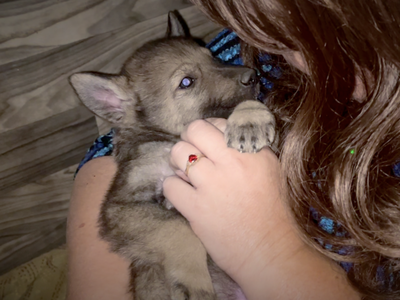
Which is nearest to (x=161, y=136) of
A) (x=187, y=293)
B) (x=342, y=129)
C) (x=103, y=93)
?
(x=103, y=93)

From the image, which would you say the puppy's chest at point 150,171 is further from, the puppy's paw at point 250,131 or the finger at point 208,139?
the puppy's paw at point 250,131

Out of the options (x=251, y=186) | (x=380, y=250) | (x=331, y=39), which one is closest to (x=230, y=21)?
(x=331, y=39)

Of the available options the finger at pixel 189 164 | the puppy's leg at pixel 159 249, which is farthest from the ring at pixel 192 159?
the puppy's leg at pixel 159 249

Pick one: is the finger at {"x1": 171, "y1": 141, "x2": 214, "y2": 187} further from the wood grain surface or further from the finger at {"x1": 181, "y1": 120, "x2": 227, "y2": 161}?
the wood grain surface

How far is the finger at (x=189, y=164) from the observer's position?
4.47 feet

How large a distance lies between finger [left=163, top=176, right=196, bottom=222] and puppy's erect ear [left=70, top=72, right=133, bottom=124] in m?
0.55

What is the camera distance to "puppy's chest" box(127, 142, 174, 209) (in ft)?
5.19

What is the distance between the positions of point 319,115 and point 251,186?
1.24 ft

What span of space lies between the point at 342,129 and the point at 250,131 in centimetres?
35

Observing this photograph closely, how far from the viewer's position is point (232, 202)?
4.19 feet

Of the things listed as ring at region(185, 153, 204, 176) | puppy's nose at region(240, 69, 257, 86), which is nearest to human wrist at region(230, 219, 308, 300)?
ring at region(185, 153, 204, 176)

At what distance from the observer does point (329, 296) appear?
1152mm

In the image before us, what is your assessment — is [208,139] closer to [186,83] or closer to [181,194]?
[181,194]

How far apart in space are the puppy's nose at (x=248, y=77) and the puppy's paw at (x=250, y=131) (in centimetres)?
26
